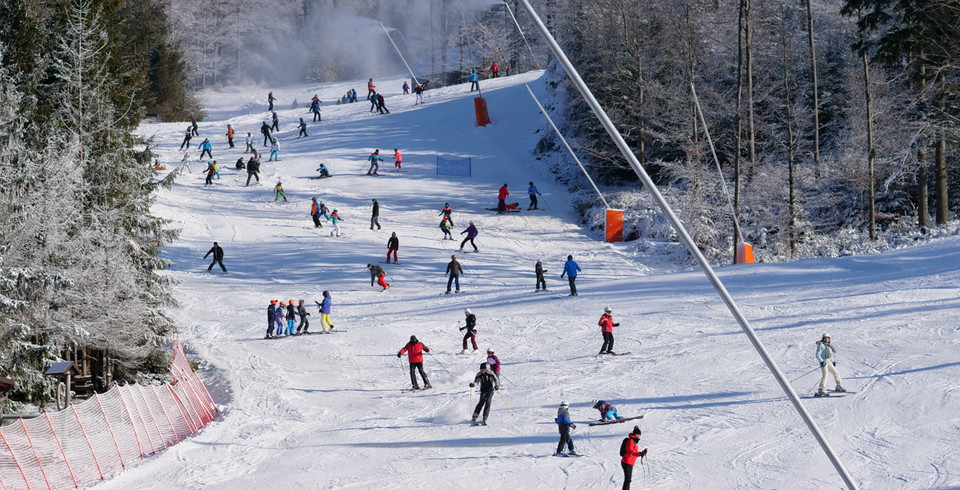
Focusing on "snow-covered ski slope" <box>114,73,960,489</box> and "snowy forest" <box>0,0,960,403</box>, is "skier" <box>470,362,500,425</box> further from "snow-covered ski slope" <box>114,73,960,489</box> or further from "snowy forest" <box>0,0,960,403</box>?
"snowy forest" <box>0,0,960,403</box>

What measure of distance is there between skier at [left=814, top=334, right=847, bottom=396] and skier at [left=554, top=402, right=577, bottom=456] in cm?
478

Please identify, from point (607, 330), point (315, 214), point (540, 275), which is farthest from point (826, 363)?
point (315, 214)

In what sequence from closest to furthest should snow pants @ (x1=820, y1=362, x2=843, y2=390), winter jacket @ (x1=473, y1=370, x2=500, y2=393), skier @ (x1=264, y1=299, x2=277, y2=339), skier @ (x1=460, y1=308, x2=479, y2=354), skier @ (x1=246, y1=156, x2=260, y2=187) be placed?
snow pants @ (x1=820, y1=362, x2=843, y2=390)
winter jacket @ (x1=473, y1=370, x2=500, y2=393)
skier @ (x1=460, y1=308, x2=479, y2=354)
skier @ (x1=264, y1=299, x2=277, y2=339)
skier @ (x1=246, y1=156, x2=260, y2=187)

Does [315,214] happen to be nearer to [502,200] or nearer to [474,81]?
[502,200]

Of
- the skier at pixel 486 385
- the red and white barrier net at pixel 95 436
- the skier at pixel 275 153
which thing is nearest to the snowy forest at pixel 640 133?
the red and white barrier net at pixel 95 436

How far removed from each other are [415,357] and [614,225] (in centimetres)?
1833

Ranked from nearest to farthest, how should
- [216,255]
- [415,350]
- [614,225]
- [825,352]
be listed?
[825,352]
[415,350]
[216,255]
[614,225]

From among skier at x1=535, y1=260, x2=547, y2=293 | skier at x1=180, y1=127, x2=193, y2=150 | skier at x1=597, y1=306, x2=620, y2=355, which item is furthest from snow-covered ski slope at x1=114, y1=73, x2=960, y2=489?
skier at x1=180, y1=127, x2=193, y2=150

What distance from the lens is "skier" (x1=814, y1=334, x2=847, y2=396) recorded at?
15.2 m

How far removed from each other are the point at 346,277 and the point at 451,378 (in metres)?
10.6

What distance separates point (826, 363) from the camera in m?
15.4

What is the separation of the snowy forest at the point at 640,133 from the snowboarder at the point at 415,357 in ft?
21.4

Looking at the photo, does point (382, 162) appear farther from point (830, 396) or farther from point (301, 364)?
point (830, 396)

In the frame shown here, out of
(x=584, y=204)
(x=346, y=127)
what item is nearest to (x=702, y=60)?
(x=584, y=204)
